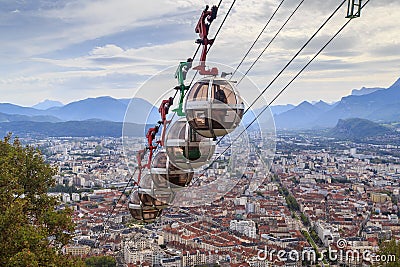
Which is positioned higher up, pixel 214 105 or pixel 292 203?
pixel 214 105

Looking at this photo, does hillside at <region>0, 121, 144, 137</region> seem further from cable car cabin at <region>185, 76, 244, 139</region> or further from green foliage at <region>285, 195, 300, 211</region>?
cable car cabin at <region>185, 76, 244, 139</region>

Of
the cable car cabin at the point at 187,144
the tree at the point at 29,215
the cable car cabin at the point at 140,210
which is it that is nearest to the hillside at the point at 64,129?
the tree at the point at 29,215

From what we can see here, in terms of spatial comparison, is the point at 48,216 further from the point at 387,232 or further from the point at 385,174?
the point at 385,174

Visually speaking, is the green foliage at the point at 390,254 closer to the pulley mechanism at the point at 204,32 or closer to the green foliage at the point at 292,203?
the pulley mechanism at the point at 204,32

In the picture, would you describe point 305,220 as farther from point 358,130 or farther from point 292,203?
point 358,130

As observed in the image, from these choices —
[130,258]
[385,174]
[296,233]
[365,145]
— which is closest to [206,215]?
[296,233]

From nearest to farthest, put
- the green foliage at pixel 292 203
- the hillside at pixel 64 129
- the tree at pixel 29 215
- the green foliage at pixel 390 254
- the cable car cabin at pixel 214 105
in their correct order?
the cable car cabin at pixel 214 105
the tree at pixel 29 215
the green foliage at pixel 390 254
the green foliage at pixel 292 203
the hillside at pixel 64 129

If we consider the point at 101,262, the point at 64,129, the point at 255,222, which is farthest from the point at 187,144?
the point at 64,129
